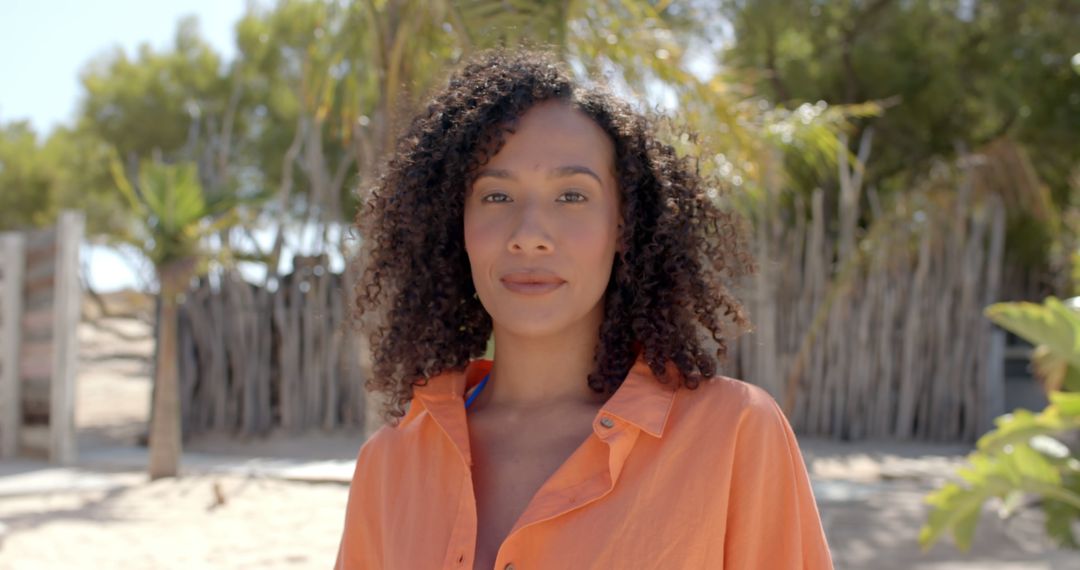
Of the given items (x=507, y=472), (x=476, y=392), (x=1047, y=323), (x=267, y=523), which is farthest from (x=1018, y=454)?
(x=267, y=523)

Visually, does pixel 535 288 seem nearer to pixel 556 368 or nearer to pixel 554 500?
pixel 556 368

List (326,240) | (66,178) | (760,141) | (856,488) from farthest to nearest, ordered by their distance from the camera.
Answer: (66,178) < (326,240) < (856,488) < (760,141)

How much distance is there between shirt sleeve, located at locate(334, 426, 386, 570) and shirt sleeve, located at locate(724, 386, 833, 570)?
1.74 feet

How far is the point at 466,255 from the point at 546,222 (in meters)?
0.34

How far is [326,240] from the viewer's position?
890 cm

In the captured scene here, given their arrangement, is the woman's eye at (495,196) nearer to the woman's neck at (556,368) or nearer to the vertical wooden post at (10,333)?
the woman's neck at (556,368)

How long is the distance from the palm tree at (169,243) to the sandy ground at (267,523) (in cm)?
29

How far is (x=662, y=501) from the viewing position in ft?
4.23

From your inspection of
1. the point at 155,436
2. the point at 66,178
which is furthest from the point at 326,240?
the point at 66,178

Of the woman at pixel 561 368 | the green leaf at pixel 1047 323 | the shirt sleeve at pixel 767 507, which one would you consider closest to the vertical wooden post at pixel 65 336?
the green leaf at pixel 1047 323

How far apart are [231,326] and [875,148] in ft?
23.7

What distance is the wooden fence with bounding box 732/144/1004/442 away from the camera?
333 inches

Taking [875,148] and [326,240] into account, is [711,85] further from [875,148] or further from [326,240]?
[875,148]

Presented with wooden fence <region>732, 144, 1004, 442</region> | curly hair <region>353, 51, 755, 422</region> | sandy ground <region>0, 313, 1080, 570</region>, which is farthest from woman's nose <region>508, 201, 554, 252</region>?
wooden fence <region>732, 144, 1004, 442</region>
